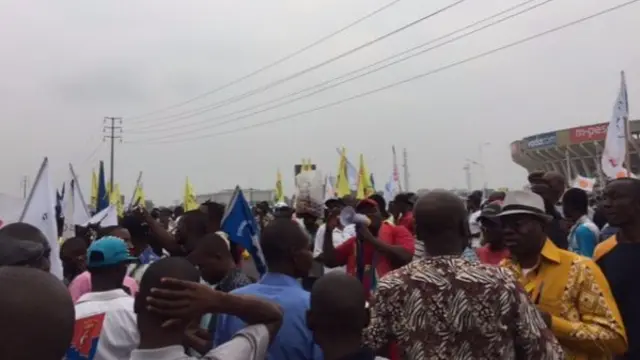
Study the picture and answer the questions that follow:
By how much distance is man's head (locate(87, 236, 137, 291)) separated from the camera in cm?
404

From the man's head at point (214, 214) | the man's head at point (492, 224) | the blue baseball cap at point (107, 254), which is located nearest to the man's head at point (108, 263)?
the blue baseball cap at point (107, 254)

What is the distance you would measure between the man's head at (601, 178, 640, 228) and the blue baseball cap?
3007mm

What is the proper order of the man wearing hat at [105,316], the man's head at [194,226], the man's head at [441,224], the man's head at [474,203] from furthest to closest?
the man's head at [474,203]
the man's head at [194,226]
the man wearing hat at [105,316]
the man's head at [441,224]

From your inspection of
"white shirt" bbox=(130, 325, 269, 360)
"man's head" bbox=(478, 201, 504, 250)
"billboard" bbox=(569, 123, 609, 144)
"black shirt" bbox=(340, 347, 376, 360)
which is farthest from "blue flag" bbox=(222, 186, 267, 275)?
"billboard" bbox=(569, 123, 609, 144)

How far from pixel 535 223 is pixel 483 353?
1155 mm

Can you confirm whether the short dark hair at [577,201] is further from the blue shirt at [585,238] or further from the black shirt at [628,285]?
the black shirt at [628,285]

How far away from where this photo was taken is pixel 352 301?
2.88m

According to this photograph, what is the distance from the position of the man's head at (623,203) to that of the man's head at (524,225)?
0.94m

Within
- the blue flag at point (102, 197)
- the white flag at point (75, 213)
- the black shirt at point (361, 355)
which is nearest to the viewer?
the black shirt at point (361, 355)

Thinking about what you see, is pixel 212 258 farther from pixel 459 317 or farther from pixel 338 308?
pixel 459 317

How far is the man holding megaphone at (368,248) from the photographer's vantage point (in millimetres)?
6520

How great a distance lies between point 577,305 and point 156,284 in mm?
2082

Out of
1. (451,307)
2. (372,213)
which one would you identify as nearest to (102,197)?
(372,213)

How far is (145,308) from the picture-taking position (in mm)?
2512
